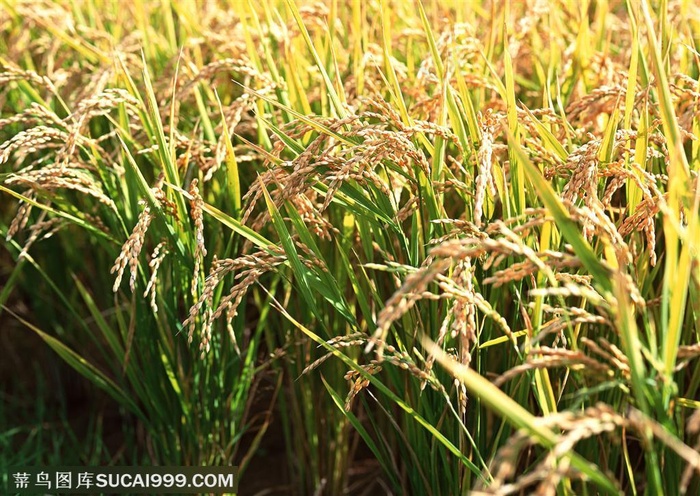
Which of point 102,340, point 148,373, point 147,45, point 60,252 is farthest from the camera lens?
point 102,340

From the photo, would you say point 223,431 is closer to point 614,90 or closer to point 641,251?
point 641,251

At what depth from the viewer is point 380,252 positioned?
5.89 feet

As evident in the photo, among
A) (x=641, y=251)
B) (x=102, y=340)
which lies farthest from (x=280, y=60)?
(x=102, y=340)

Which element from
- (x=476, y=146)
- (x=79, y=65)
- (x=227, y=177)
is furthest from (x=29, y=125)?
(x=476, y=146)

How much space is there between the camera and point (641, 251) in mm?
1590

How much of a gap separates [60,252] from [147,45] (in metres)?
0.79

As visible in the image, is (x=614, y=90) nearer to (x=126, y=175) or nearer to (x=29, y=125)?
(x=126, y=175)

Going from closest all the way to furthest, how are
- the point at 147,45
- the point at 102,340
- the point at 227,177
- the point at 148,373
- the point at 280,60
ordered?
the point at 227,177 < the point at 148,373 < the point at 280,60 < the point at 147,45 < the point at 102,340

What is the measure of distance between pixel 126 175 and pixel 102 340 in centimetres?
131

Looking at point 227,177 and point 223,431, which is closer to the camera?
point 227,177

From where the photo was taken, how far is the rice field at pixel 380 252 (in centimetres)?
118

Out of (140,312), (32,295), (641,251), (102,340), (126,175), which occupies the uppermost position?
(126,175)

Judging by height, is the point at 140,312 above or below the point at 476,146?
below

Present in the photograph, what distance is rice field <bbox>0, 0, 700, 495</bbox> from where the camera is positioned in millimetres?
1183
